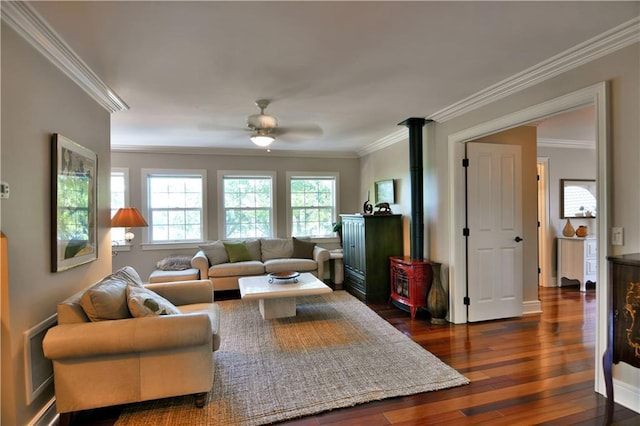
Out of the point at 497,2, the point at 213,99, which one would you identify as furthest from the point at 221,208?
the point at 497,2

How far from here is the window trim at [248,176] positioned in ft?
19.7

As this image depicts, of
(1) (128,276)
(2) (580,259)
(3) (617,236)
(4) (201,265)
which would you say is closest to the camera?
(3) (617,236)

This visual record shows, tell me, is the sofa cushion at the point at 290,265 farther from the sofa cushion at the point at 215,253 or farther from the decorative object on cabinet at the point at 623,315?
the decorative object on cabinet at the point at 623,315

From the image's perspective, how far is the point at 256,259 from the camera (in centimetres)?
567

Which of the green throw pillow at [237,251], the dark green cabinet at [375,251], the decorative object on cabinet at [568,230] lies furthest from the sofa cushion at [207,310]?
the decorative object on cabinet at [568,230]

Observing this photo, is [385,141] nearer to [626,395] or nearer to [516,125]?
[516,125]

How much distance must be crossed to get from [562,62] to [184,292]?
3.74 metres

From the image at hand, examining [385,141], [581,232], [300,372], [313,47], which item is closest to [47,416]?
[300,372]

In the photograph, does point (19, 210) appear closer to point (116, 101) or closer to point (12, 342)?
point (12, 342)

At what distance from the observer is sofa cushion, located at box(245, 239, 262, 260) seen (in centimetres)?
568

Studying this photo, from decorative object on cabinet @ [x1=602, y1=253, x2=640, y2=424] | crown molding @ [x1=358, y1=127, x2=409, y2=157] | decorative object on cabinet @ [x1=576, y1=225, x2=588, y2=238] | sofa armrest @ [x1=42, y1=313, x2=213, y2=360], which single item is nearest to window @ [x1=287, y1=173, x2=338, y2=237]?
crown molding @ [x1=358, y1=127, x2=409, y2=157]

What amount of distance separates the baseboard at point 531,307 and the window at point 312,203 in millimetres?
3504

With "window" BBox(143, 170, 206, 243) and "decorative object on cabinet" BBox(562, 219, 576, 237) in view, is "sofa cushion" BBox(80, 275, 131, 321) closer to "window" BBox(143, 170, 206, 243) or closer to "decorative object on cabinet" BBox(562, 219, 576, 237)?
"window" BBox(143, 170, 206, 243)

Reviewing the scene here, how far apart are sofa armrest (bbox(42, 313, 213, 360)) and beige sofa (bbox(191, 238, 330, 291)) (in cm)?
301
